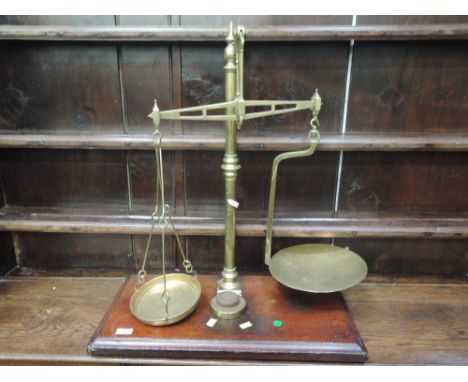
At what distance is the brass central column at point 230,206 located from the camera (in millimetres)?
747

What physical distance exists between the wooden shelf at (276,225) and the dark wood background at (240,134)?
12 mm

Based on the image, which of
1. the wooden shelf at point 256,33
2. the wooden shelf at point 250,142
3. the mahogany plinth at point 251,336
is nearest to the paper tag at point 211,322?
the mahogany plinth at point 251,336

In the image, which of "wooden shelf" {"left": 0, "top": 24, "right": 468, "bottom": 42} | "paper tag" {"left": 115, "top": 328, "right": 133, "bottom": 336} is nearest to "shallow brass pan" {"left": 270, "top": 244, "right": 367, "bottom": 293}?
"paper tag" {"left": 115, "top": 328, "right": 133, "bottom": 336}

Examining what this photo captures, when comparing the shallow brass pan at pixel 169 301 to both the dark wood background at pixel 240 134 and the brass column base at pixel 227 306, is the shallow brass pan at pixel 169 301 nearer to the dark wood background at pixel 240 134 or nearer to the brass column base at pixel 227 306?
the brass column base at pixel 227 306

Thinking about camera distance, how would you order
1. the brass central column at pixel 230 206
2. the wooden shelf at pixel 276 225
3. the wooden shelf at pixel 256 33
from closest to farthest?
1. the brass central column at pixel 230 206
2. the wooden shelf at pixel 256 33
3. the wooden shelf at pixel 276 225

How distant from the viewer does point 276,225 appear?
1025 millimetres

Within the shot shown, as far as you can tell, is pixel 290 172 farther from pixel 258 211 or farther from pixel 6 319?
pixel 6 319

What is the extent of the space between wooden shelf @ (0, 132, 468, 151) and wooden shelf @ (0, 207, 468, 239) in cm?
20

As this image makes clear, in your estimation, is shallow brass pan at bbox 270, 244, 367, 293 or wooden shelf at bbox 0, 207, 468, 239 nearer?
shallow brass pan at bbox 270, 244, 367, 293

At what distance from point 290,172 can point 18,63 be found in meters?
0.77

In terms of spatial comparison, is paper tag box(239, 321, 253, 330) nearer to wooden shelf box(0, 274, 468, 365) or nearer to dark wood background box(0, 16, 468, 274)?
wooden shelf box(0, 274, 468, 365)

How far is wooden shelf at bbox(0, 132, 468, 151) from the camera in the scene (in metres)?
0.94

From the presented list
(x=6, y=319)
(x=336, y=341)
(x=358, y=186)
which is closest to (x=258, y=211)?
(x=358, y=186)

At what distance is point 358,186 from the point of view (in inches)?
41.2
